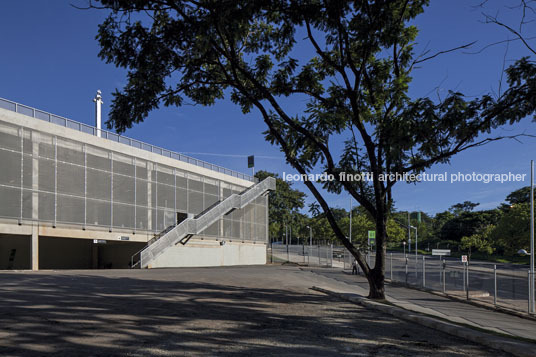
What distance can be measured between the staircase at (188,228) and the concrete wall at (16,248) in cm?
784

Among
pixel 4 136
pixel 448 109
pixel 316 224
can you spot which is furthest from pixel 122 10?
pixel 316 224

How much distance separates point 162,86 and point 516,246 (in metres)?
56.7

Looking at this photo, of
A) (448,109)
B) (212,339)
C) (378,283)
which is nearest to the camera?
(212,339)

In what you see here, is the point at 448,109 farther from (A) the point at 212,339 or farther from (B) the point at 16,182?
(B) the point at 16,182

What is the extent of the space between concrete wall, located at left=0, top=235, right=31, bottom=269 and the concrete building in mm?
80

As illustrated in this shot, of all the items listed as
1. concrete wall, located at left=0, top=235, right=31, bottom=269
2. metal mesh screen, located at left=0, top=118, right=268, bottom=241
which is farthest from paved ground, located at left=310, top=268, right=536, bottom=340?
concrete wall, located at left=0, top=235, right=31, bottom=269

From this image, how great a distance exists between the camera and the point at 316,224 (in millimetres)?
108750

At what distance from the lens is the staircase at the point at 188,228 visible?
38656 millimetres

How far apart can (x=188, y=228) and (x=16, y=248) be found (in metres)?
14.9

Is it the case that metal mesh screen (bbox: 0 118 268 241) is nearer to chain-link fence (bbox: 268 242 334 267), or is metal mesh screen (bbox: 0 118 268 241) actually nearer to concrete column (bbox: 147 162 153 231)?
concrete column (bbox: 147 162 153 231)

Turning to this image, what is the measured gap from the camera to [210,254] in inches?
1969

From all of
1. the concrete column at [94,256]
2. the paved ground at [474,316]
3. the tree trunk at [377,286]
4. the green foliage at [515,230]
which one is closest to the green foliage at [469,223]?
the green foliage at [515,230]

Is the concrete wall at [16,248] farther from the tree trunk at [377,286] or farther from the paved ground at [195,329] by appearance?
the tree trunk at [377,286]

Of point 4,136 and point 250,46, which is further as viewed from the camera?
point 4,136
